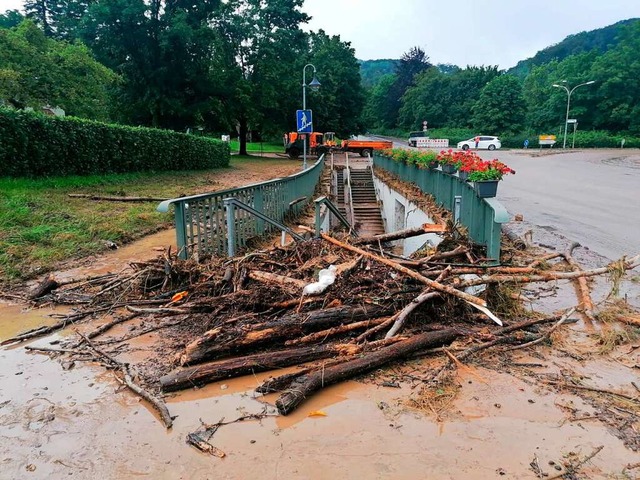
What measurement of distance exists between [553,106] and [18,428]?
7119 cm

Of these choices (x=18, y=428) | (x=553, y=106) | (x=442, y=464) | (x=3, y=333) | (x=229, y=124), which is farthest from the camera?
(x=553, y=106)

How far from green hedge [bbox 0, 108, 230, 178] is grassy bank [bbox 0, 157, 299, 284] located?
440 mm

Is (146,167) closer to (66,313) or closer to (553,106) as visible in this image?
(66,313)

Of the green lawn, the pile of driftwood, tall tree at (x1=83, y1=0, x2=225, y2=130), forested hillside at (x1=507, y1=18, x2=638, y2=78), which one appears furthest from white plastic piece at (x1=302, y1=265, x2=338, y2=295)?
forested hillside at (x1=507, y1=18, x2=638, y2=78)

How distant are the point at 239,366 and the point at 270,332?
0.47m

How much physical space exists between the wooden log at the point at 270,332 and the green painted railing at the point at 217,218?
2443 millimetres

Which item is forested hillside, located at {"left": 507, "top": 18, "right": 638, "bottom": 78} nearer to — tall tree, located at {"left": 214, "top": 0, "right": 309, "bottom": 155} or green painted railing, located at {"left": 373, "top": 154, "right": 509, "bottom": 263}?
tall tree, located at {"left": 214, "top": 0, "right": 309, "bottom": 155}

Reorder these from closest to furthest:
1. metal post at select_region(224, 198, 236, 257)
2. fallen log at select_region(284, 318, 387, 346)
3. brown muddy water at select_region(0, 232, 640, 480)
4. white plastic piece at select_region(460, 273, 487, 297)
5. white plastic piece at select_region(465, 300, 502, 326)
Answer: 1. brown muddy water at select_region(0, 232, 640, 480)
2. fallen log at select_region(284, 318, 387, 346)
3. white plastic piece at select_region(465, 300, 502, 326)
4. white plastic piece at select_region(460, 273, 487, 297)
5. metal post at select_region(224, 198, 236, 257)

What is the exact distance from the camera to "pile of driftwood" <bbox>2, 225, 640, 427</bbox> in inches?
148

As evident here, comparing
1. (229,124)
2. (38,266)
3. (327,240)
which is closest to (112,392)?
(327,240)

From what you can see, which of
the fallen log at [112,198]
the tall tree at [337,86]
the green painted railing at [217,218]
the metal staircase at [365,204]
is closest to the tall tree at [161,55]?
the metal staircase at [365,204]

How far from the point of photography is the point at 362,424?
10.1 feet

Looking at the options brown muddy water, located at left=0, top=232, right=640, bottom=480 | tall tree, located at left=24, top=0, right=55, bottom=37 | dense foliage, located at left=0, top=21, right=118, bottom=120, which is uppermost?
tall tree, located at left=24, top=0, right=55, bottom=37

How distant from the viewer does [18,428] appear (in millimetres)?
3064
